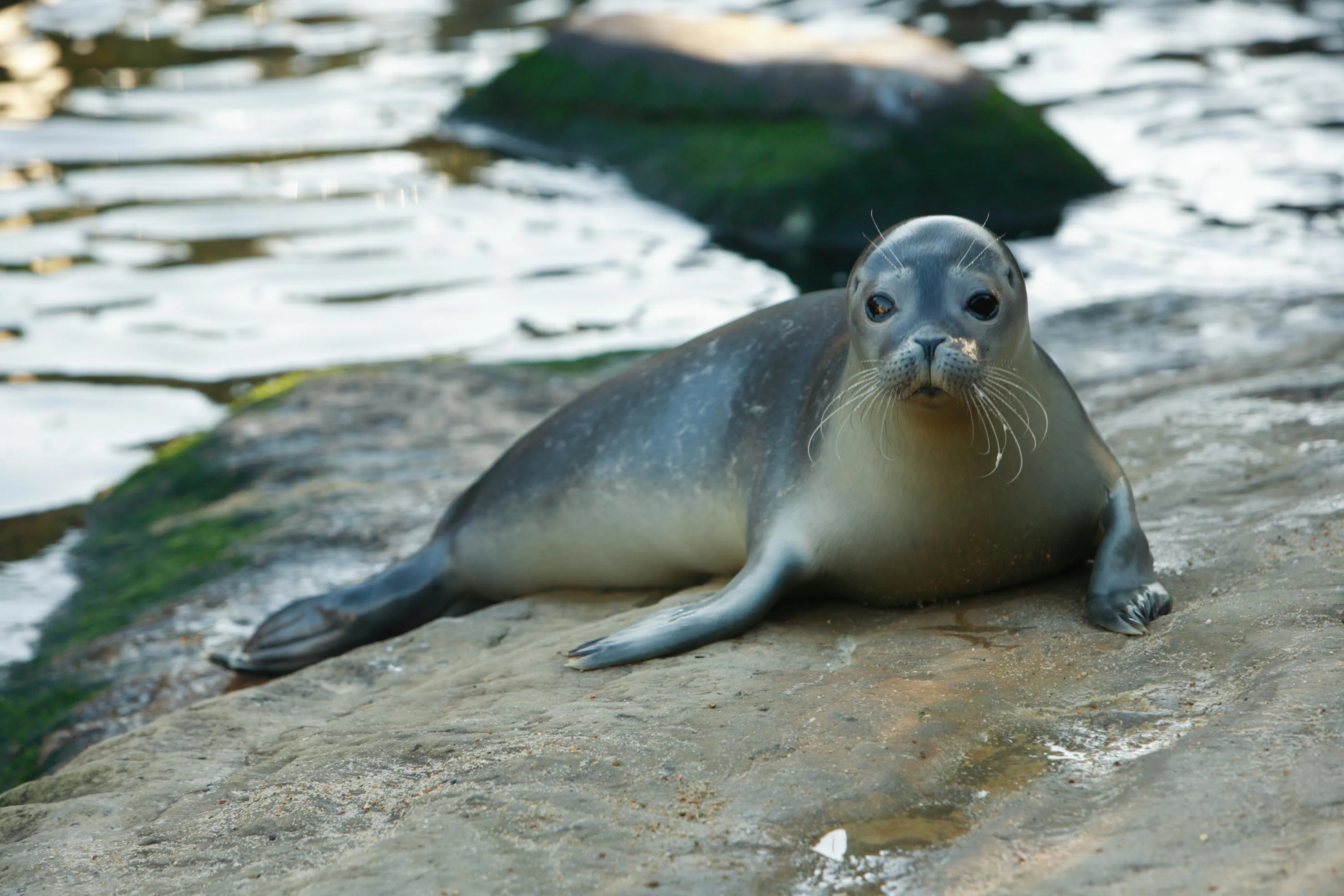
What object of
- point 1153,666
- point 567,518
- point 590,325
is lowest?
point 590,325

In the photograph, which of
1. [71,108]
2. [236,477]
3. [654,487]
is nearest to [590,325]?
[236,477]

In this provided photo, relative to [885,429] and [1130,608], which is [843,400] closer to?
[885,429]

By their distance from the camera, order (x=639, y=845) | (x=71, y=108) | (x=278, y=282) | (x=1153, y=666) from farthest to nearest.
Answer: (x=71, y=108), (x=278, y=282), (x=1153, y=666), (x=639, y=845)

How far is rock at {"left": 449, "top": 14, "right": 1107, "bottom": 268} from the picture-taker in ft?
31.9

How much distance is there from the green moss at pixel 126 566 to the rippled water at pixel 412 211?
40 cm

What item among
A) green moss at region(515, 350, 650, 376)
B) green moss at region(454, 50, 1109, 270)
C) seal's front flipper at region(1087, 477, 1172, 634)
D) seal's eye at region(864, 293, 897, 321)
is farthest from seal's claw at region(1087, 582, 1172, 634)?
green moss at region(454, 50, 1109, 270)

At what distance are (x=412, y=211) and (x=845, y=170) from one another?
3.15m

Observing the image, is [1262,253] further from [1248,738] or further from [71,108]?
[71,108]

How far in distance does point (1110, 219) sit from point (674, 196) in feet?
9.70

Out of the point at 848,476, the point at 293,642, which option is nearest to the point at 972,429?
the point at 848,476

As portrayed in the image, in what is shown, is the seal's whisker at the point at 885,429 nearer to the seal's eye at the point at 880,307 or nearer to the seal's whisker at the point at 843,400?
the seal's whisker at the point at 843,400

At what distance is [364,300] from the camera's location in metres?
9.33

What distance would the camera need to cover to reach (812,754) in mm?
2916

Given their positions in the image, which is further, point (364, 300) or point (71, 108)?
point (71, 108)
